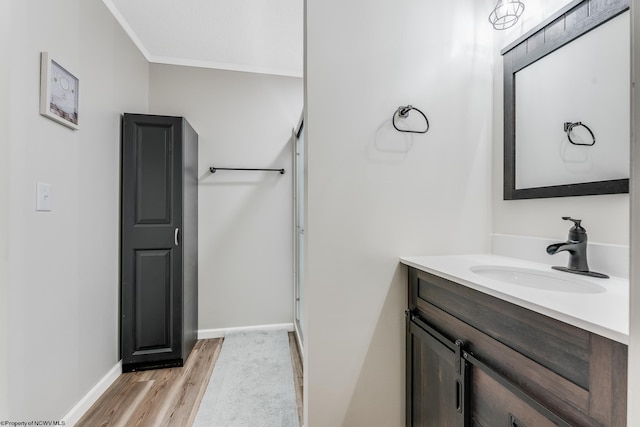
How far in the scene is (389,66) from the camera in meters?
1.37

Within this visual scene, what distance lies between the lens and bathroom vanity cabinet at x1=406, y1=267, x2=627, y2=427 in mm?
585

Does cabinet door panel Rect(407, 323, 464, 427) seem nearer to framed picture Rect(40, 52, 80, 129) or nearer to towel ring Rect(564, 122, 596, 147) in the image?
towel ring Rect(564, 122, 596, 147)

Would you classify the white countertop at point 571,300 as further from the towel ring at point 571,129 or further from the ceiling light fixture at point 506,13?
the ceiling light fixture at point 506,13

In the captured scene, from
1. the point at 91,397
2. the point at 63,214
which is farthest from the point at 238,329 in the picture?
the point at 63,214

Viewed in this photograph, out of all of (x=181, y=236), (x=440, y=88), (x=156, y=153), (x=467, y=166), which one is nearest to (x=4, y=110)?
(x=156, y=153)

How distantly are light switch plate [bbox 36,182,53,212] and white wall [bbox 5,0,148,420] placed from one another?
0.02m

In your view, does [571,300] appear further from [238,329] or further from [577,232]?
[238,329]

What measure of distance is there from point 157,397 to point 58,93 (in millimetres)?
1806

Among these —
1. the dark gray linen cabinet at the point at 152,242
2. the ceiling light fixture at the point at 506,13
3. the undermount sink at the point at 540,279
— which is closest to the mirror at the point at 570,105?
the ceiling light fixture at the point at 506,13

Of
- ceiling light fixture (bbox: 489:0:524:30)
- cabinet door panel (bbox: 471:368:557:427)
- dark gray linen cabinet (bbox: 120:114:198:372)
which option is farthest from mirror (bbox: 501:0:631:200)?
dark gray linen cabinet (bbox: 120:114:198:372)

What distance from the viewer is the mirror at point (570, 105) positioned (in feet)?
3.23

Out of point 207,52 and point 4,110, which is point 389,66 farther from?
point 207,52

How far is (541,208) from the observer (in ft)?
4.16

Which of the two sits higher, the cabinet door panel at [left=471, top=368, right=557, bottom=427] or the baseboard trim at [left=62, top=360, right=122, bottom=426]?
the cabinet door panel at [left=471, top=368, right=557, bottom=427]
